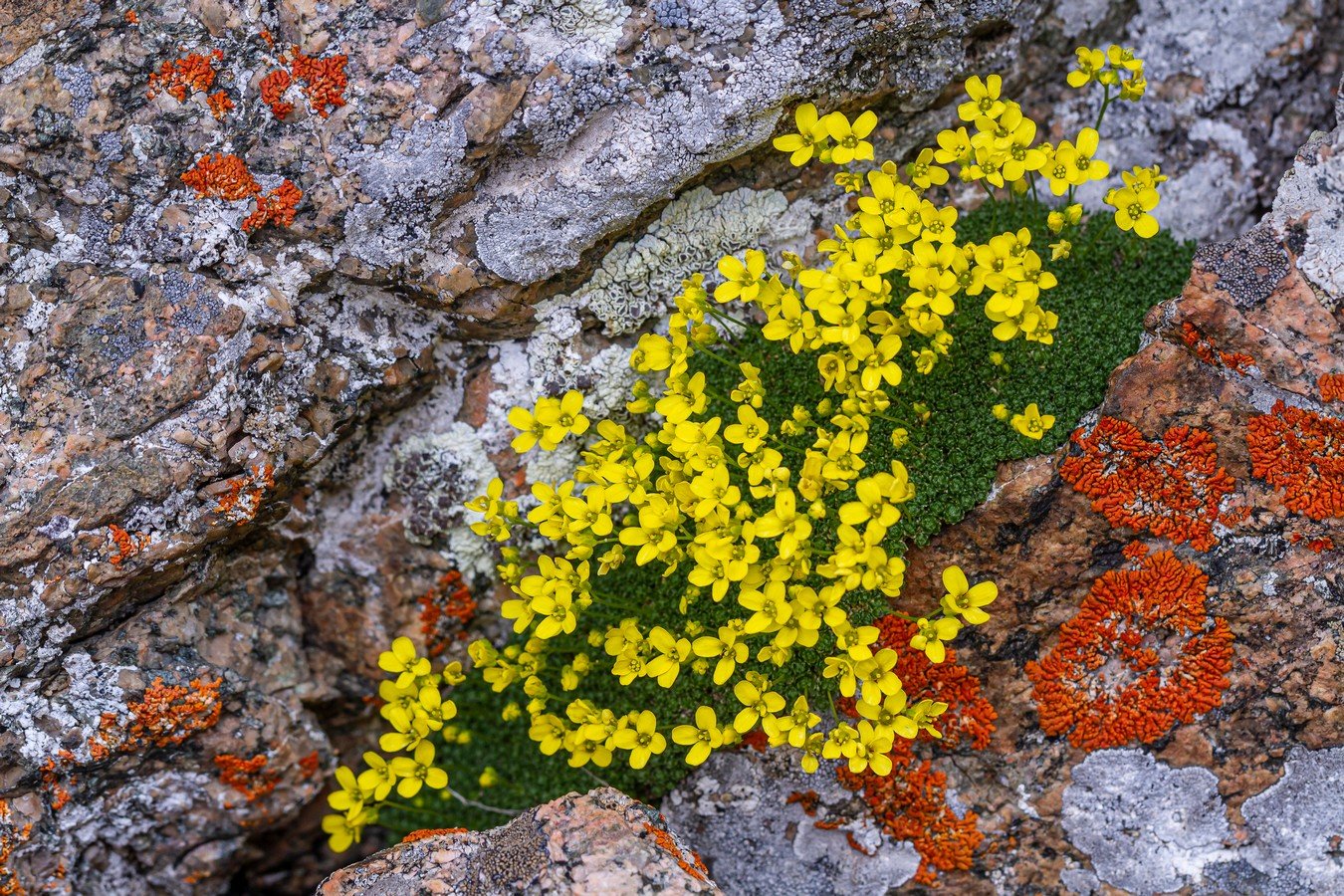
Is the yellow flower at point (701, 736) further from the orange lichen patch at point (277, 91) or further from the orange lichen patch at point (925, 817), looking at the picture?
the orange lichen patch at point (277, 91)

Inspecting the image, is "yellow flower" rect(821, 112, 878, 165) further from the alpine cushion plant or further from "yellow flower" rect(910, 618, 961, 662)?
"yellow flower" rect(910, 618, 961, 662)

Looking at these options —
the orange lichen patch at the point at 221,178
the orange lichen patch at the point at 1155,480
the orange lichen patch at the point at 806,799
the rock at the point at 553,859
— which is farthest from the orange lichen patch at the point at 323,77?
the orange lichen patch at the point at 806,799

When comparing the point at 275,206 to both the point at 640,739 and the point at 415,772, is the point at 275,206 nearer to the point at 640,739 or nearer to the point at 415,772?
the point at 415,772

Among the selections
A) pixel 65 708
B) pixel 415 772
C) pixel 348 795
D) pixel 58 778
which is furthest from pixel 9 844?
pixel 415 772

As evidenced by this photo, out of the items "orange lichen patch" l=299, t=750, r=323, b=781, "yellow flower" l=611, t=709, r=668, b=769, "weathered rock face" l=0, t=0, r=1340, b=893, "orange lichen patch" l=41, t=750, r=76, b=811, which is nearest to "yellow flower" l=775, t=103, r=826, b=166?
"weathered rock face" l=0, t=0, r=1340, b=893

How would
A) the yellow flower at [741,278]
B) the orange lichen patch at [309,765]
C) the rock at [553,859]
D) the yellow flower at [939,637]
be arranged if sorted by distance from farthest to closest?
1. the orange lichen patch at [309,765]
2. the yellow flower at [741,278]
3. the yellow flower at [939,637]
4. the rock at [553,859]

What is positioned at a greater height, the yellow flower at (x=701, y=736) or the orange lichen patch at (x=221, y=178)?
the orange lichen patch at (x=221, y=178)

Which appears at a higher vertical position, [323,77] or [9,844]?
[323,77]
